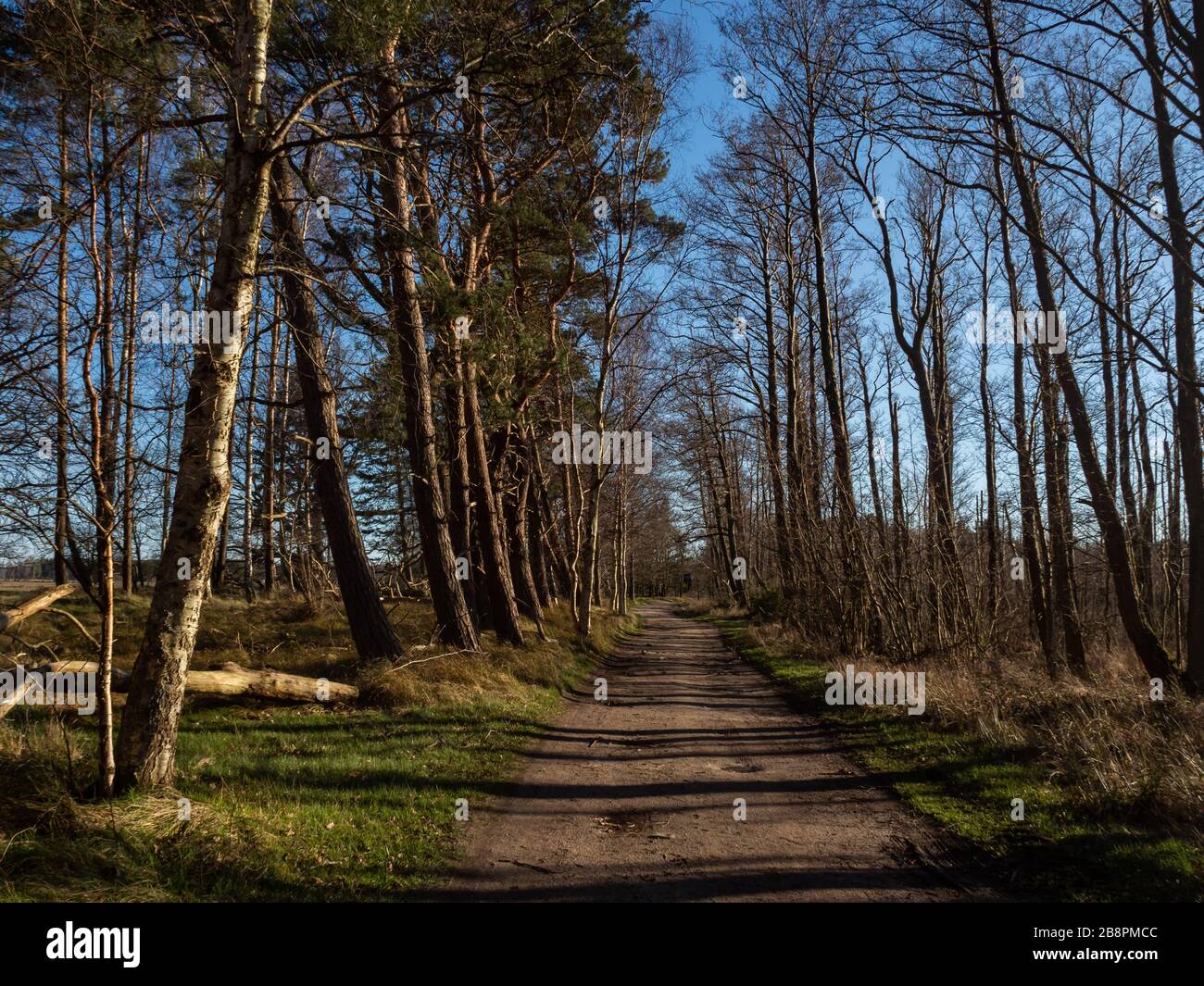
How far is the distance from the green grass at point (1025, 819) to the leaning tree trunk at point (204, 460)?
18.5 feet

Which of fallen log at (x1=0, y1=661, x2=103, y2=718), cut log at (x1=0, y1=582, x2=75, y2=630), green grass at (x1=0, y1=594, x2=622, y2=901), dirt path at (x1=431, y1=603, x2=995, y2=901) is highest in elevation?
cut log at (x1=0, y1=582, x2=75, y2=630)

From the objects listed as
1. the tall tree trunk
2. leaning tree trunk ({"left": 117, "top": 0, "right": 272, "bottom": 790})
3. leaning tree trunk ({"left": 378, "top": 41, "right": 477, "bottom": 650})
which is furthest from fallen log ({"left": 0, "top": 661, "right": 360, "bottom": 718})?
the tall tree trunk

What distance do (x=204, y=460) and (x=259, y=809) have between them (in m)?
2.52

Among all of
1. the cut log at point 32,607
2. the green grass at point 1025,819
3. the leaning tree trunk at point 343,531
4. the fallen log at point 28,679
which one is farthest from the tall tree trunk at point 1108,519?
the fallen log at point 28,679

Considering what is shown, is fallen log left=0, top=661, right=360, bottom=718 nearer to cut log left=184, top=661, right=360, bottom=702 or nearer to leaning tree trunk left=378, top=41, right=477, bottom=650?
cut log left=184, top=661, right=360, bottom=702

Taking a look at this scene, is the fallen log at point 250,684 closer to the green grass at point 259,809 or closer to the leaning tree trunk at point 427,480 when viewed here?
the green grass at point 259,809

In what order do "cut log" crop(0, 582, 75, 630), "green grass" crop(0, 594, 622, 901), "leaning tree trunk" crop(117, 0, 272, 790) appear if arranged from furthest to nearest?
"cut log" crop(0, 582, 75, 630) < "leaning tree trunk" crop(117, 0, 272, 790) < "green grass" crop(0, 594, 622, 901)

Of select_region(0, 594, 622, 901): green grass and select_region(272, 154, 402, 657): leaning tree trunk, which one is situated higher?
select_region(272, 154, 402, 657): leaning tree trunk

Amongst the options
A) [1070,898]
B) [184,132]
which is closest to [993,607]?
[1070,898]

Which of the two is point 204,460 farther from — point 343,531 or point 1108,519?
point 1108,519

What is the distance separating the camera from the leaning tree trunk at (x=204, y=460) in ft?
16.0

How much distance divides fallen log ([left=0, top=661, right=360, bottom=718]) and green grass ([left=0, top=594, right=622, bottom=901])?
31cm

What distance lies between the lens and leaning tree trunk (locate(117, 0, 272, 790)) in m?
4.88
